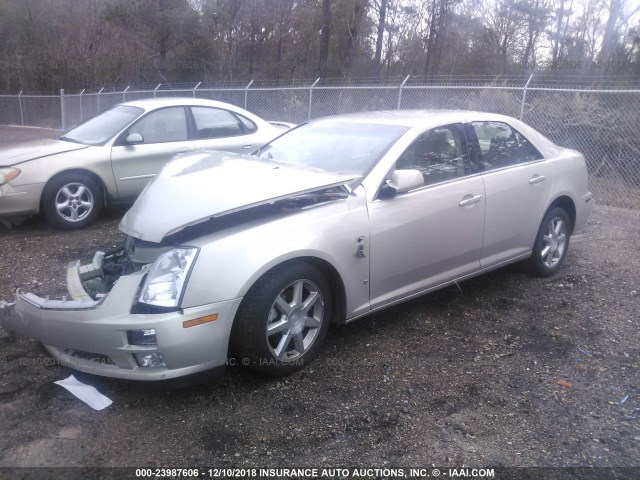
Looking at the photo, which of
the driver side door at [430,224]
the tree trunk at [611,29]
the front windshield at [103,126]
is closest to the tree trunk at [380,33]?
the tree trunk at [611,29]

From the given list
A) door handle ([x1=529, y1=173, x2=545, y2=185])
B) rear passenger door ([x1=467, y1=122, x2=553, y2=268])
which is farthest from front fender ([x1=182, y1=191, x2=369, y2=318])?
door handle ([x1=529, y1=173, x2=545, y2=185])

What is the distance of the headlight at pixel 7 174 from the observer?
5879 mm

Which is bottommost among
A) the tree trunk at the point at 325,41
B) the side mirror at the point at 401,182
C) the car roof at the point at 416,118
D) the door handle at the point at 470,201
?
the door handle at the point at 470,201

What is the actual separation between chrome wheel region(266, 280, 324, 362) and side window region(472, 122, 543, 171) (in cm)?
187

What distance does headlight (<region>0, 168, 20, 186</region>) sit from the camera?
5.88m

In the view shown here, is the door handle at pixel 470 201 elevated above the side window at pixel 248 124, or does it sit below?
below

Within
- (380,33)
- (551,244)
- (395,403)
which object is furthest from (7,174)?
(380,33)

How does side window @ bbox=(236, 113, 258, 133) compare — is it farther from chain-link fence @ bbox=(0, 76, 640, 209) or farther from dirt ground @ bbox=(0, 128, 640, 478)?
dirt ground @ bbox=(0, 128, 640, 478)

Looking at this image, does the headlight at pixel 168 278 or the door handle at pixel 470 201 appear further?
the door handle at pixel 470 201

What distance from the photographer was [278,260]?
3.07 meters

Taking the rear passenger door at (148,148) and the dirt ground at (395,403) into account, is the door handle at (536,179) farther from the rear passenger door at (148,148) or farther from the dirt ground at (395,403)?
the rear passenger door at (148,148)

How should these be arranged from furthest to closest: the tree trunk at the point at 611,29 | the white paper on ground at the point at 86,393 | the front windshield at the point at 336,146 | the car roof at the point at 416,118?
the tree trunk at the point at 611,29, the car roof at the point at 416,118, the front windshield at the point at 336,146, the white paper on ground at the point at 86,393

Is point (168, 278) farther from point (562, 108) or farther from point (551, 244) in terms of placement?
point (562, 108)

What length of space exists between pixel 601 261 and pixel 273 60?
22.1 meters
